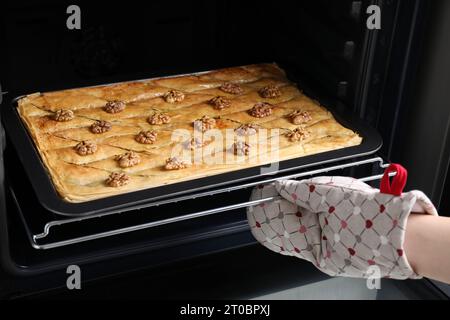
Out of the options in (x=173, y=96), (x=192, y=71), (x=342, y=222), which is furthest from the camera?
(x=192, y=71)

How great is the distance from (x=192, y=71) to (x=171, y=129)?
0.29m

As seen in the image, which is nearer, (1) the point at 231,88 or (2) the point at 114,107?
(2) the point at 114,107

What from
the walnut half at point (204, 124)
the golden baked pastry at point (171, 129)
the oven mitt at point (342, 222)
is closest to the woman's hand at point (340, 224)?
the oven mitt at point (342, 222)

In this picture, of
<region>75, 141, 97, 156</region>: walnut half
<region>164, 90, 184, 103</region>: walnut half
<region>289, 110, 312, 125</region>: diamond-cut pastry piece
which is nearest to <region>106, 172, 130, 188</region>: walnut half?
<region>75, 141, 97, 156</region>: walnut half

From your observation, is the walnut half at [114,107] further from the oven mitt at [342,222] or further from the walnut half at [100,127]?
the oven mitt at [342,222]

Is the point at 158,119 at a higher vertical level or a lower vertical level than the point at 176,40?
lower

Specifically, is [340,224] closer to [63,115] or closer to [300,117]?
[300,117]

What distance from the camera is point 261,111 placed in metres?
1.74

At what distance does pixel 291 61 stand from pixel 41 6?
67 cm

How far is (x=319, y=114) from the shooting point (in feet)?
5.73

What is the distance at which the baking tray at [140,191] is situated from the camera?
1.38 metres

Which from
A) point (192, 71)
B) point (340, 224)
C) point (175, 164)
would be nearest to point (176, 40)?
point (192, 71)

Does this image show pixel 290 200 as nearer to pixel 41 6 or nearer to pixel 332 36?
pixel 332 36

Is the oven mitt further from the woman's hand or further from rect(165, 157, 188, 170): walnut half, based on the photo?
rect(165, 157, 188, 170): walnut half
